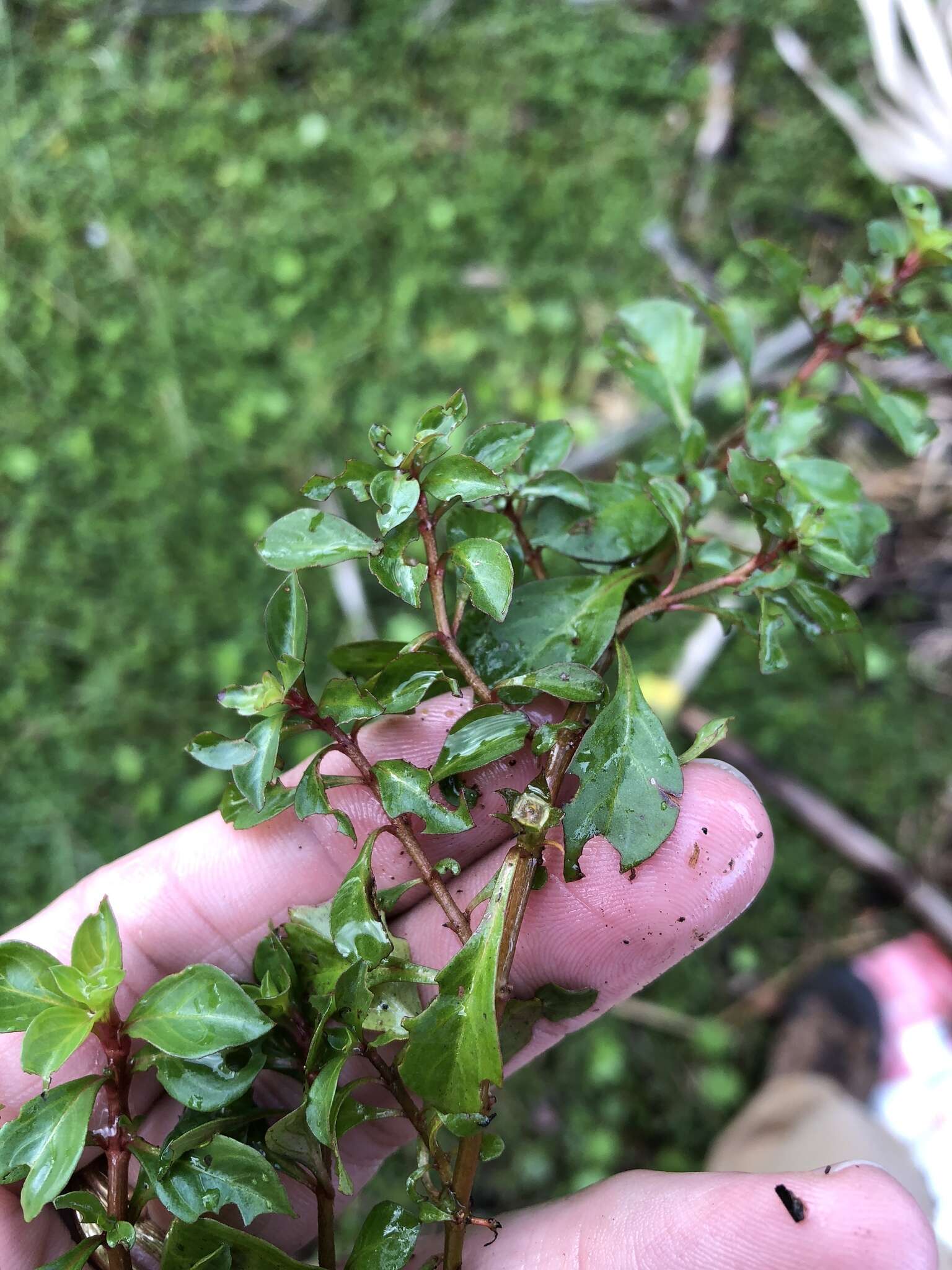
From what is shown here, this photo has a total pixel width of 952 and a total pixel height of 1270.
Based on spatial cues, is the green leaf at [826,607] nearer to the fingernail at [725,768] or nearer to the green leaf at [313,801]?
the fingernail at [725,768]

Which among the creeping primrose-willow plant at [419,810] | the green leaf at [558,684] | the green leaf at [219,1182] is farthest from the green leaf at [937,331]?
the green leaf at [219,1182]

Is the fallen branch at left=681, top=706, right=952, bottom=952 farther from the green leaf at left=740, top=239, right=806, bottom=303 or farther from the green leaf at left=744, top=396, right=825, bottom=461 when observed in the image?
the green leaf at left=740, top=239, right=806, bottom=303

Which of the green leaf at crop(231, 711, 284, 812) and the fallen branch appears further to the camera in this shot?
the fallen branch

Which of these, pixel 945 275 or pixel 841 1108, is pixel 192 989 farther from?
pixel 841 1108

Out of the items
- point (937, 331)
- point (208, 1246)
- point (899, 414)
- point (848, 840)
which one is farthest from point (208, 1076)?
point (848, 840)

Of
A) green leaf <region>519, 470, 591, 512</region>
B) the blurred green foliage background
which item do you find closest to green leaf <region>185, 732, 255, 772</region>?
green leaf <region>519, 470, 591, 512</region>

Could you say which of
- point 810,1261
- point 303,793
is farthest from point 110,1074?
point 810,1261
